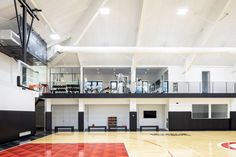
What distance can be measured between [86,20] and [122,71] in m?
10.8

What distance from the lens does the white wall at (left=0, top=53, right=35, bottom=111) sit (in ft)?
47.1

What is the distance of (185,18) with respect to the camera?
63.3 feet

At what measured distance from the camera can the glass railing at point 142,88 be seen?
23.2 m

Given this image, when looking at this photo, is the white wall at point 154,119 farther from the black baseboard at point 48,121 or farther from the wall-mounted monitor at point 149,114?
the black baseboard at point 48,121

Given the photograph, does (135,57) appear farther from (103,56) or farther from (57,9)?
(57,9)

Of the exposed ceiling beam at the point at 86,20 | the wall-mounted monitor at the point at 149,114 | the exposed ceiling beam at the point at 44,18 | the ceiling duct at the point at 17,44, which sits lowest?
the wall-mounted monitor at the point at 149,114

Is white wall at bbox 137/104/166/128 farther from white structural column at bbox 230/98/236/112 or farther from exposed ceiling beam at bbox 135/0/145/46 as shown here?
exposed ceiling beam at bbox 135/0/145/46

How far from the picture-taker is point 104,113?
83.5ft

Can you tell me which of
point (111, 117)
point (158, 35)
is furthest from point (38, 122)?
point (158, 35)

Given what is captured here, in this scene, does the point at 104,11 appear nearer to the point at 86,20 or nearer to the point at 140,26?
the point at 86,20

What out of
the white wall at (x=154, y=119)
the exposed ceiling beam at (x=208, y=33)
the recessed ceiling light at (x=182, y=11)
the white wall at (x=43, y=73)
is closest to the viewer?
the exposed ceiling beam at (x=208, y=33)

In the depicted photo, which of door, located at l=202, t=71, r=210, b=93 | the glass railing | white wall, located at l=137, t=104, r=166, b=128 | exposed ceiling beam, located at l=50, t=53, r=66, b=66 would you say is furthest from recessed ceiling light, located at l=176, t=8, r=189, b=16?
white wall, located at l=137, t=104, r=166, b=128

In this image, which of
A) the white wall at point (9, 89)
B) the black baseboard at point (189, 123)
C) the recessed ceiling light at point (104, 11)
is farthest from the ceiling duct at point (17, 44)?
the black baseboard at point (189, 123)

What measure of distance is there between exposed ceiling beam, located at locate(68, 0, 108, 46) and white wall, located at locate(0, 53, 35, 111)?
4801mm
